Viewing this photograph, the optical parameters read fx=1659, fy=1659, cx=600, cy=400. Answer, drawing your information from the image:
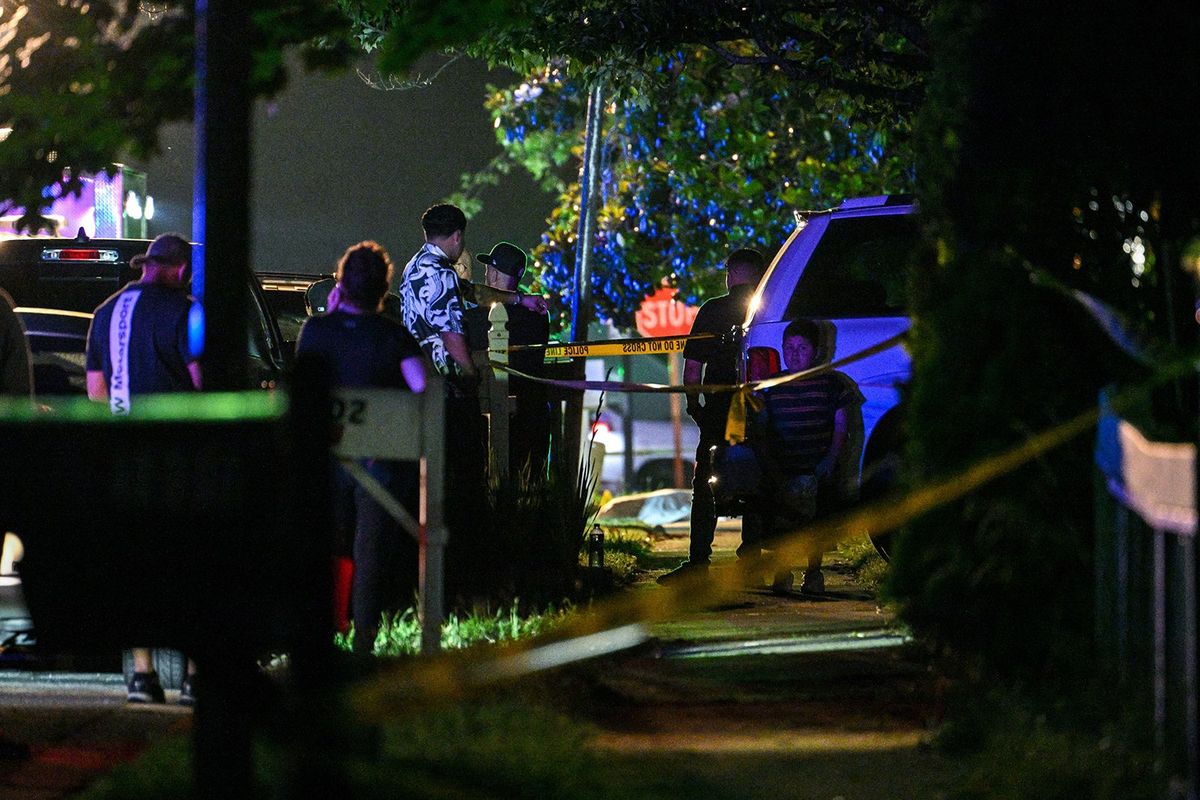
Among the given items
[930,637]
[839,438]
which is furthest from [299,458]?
[839,438]

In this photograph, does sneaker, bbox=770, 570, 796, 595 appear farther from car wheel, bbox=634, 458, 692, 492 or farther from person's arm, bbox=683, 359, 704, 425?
car wheel, bbox=634, 458, 692, 492

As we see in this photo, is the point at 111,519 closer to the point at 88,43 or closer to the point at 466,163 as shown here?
the point at 88,43

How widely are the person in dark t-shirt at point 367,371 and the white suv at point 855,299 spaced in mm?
2602

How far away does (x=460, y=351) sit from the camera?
29.7 feet

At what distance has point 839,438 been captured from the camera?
898cm

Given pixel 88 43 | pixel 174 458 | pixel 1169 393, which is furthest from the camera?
pixel 88 43

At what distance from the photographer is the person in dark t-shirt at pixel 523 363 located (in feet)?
33.9

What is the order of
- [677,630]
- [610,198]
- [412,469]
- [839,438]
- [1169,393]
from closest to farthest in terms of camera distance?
[1169,393] < [412,469] < [677,630] < [839,438] < [610,198]

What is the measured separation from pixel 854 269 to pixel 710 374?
62.1 inches

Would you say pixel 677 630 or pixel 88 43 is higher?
pixel 88 43

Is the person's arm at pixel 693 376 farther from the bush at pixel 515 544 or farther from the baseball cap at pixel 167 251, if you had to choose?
the baseball cap at pixel 167 251

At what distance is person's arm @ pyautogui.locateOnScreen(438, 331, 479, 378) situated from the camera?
9.02 meters

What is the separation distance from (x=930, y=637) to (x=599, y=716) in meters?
1.19

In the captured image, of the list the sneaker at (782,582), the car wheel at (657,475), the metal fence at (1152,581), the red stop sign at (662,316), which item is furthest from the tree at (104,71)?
the car wheel at (657,475)
